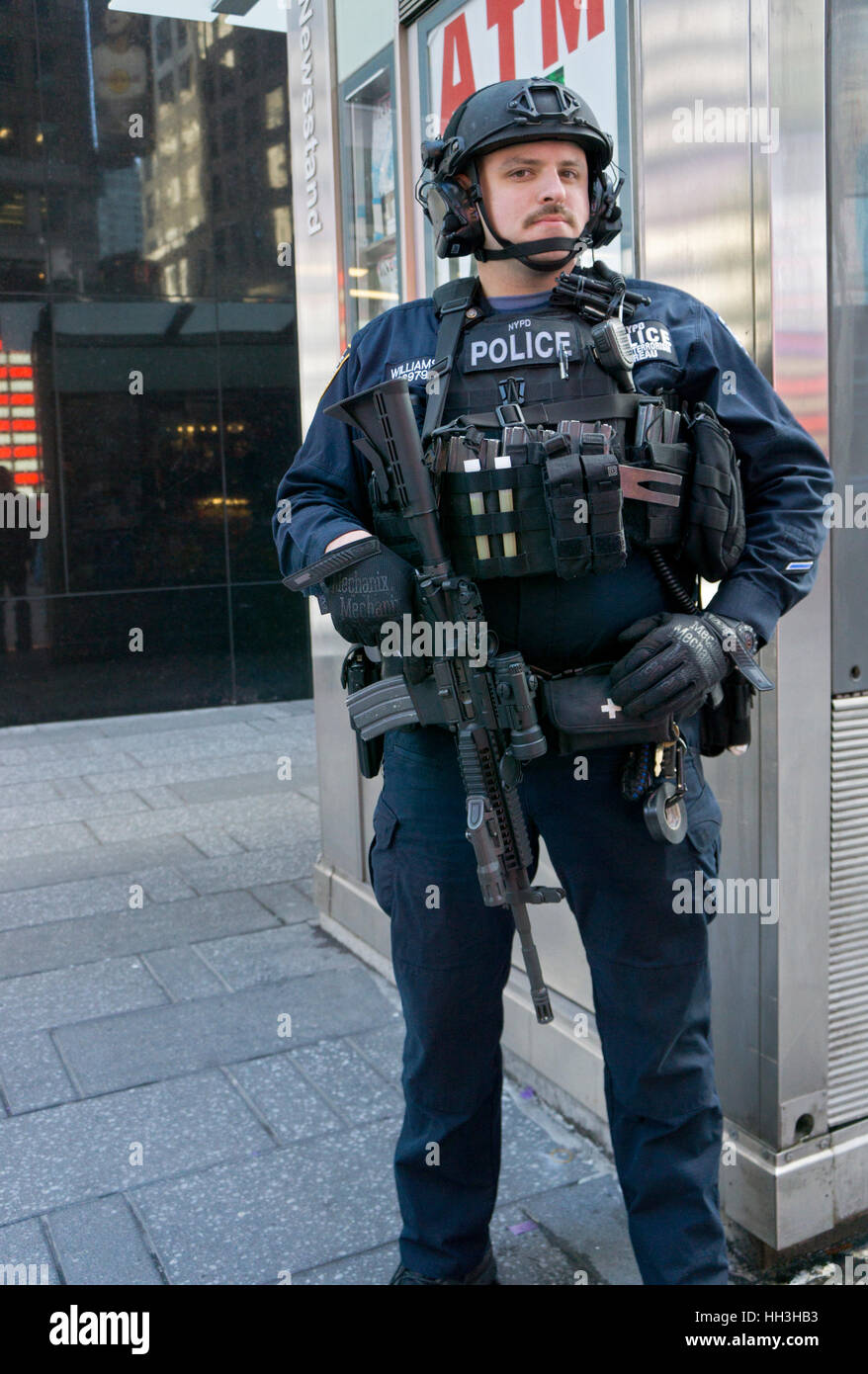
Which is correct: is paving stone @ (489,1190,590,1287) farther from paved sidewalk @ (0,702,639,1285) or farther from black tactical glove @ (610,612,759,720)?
black tactical glove @ (610,612,759,720)

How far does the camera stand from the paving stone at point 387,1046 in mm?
3398

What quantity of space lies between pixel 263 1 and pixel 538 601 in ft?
17.4

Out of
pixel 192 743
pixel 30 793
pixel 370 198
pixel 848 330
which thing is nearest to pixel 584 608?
pixel 848 330

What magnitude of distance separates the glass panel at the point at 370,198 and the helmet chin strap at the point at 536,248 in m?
1.74

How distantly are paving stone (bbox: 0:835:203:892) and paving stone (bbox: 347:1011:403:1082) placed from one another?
1992 mm

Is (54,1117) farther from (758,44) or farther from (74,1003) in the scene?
(758,44)

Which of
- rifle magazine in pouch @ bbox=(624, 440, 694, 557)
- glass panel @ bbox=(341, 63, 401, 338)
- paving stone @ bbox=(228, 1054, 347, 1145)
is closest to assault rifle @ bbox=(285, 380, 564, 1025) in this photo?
rifle magazine in pouch @ bbox=(624, 440, 694, 557)

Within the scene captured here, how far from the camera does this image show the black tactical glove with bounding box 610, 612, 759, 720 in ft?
6.39

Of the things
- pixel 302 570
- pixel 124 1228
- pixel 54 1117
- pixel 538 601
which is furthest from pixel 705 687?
pixel 54 1117

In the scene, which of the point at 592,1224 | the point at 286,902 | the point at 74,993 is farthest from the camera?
the point at 286,902

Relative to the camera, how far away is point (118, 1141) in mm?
3059

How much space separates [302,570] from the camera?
7.02 ft

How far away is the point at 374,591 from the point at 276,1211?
4.97ft

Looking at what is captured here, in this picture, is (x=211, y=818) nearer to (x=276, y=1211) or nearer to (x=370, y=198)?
(x=370, y=198)
